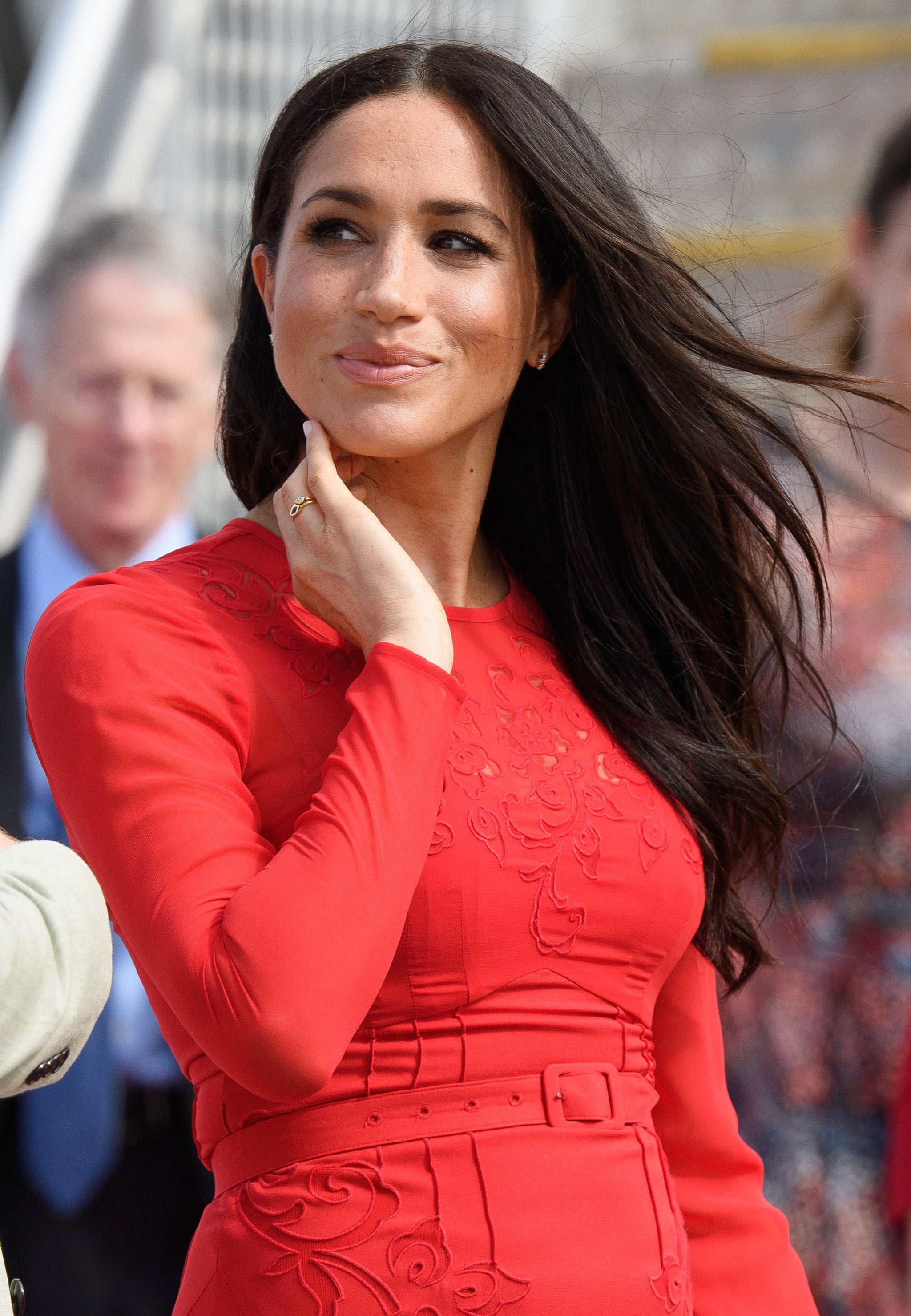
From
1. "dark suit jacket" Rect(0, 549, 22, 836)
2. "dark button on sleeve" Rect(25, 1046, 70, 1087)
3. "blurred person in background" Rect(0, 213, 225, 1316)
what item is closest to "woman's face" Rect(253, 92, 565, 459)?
"dark button on sleeve" Rect(25, 1046, 70, 1087)

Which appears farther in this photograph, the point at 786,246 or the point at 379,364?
the point at 786,246

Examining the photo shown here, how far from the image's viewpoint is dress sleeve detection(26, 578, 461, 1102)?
5.38 ft

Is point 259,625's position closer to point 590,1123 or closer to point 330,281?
point 330,281

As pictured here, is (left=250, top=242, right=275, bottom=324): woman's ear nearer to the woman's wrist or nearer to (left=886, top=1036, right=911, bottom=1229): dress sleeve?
the woman's wrist

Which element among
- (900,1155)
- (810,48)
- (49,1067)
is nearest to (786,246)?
(810,48)

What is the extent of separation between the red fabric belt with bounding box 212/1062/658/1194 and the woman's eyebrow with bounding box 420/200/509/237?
97 centimetres

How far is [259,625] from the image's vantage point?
2.00 metres

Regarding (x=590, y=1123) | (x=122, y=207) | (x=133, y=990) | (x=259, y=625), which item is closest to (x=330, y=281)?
(x=259, y=625)

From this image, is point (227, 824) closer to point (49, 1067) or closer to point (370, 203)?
point (49, 1067)

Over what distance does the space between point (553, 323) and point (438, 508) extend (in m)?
0.30

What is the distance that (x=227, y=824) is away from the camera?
175 centimetres

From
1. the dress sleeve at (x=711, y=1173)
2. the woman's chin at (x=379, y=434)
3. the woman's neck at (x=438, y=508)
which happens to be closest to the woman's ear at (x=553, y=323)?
the woman's neck at (x=438, y=508)

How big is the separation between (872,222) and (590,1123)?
246 cm

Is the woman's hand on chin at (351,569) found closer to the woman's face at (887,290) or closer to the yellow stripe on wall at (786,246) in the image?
the woman's face at (887,290)
